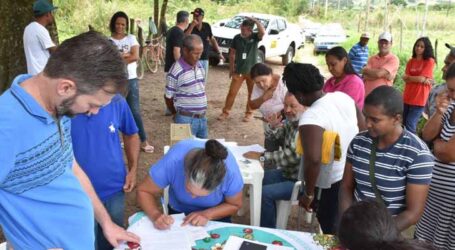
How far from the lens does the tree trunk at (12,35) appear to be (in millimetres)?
4742

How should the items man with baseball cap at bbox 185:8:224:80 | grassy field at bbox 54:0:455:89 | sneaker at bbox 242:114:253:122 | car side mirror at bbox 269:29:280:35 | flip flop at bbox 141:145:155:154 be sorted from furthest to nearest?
grassy field at bbox 54:0:455:89 → car side mirror at bbox 269:29:280:35 → man with baseball cap at bbox 185:8:224:80 → sneaker at bbox 242:114:253:122 → flip flop at bbox 141:145:155:154

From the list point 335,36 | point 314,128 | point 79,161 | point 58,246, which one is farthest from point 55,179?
point 335,36

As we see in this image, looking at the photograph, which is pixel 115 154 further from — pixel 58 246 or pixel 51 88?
pixel 51 88

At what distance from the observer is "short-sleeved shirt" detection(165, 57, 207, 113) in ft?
13.7

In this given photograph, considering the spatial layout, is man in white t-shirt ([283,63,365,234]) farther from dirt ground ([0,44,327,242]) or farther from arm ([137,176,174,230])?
arm ([137,176,174,230])

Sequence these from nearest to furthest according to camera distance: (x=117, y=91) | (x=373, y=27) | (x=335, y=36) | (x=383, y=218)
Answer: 1. (x=117, y=91)
2. (x=383, y=218)
3. (x=335, y=36)
4. (x=373, y=27)

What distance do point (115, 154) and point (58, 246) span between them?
1.05 metres

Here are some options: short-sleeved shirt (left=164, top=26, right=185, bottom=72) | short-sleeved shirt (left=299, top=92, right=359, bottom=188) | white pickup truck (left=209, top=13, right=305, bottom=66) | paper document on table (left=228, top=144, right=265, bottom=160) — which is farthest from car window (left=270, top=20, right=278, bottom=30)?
short-sleeved shirt (left=299, top=92, right=359, bottom=188)

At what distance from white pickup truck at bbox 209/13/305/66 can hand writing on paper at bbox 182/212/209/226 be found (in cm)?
919

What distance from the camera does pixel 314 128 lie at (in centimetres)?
256

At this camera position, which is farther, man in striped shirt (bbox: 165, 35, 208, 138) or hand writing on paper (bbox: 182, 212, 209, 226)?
man in striped shirt (bbox: 165, 35, 208, 138)

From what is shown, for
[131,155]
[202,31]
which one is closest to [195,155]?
[131,155]

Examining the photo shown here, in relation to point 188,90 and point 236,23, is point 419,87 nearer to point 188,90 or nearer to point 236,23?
point 188,90

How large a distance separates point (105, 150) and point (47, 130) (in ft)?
3.81
